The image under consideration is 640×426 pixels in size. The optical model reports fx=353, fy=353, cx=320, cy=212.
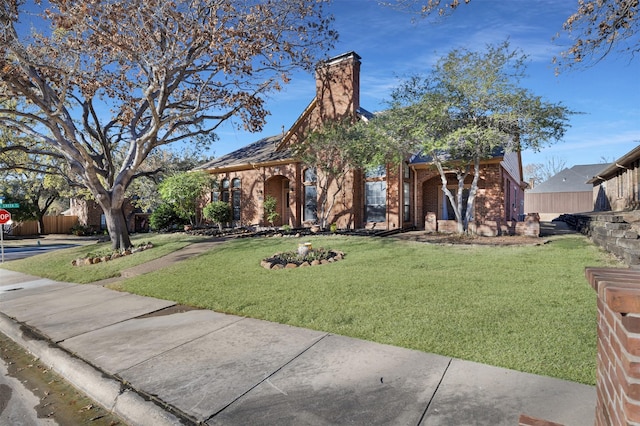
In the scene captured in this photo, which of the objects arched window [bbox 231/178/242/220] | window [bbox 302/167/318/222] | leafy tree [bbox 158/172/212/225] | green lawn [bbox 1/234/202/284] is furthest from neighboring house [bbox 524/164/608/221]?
green lawn [bbox 1/234/202/284]

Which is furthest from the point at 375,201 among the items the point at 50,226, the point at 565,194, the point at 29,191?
the point at 50,226

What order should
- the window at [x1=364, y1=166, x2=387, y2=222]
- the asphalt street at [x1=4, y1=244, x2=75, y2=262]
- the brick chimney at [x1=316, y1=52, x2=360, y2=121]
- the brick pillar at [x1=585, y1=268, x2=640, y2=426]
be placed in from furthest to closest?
the asphalt street at [x1=4, y1=244, x2=75, y2=262]
the brick chimney at [x1=316, y1=52, x2=360, y2=121]
the window at [x1=364, y1=166, x2=387, y2=222]
the brick pillar at [x1=585, y1=268, x2=640, y2=426]

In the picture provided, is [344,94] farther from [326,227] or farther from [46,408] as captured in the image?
[46,408]

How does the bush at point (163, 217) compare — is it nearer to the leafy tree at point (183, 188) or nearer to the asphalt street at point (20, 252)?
the leafy tree at point (183, 188)

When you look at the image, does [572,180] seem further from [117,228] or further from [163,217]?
[117,228]

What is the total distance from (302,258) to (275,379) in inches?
240

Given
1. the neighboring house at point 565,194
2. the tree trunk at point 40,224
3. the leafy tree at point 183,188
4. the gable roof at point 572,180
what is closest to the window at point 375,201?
the leafy tree at point 183,188

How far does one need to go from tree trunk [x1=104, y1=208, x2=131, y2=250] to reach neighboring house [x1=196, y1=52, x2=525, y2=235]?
26.4 feet

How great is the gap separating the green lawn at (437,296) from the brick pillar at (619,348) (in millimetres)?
1534

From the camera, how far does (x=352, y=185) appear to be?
17.4 m

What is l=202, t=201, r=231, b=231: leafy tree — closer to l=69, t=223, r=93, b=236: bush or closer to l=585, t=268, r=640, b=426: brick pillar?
l=585, t=268, r=640, b=426: brick pillar

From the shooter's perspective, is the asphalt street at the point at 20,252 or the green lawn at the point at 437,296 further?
the asphalt street at the point at 20,252

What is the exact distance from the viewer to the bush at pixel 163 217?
2184cm

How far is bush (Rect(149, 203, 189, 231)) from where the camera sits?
71.7 feet
